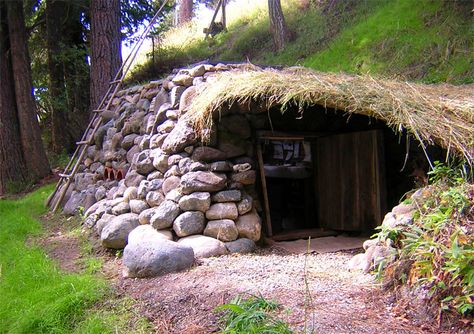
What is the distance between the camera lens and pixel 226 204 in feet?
17.8

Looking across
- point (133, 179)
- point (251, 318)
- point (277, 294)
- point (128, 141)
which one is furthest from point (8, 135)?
point (251, 318)

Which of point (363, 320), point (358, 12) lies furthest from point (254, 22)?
point (363, 320)

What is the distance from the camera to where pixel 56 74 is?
1193 centimetres

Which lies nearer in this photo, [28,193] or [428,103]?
[428,103]

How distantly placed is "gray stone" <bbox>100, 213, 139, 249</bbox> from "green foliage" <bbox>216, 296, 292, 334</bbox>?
7.78 feet

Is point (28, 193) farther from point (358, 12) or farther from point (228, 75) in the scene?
point (358, 12)

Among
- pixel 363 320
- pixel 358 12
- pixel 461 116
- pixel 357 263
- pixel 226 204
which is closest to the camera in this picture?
pixel 363 320

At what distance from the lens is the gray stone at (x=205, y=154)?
5.58 metres

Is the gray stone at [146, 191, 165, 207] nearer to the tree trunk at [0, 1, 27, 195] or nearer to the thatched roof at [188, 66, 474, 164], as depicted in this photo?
the thatched roof at [188, 66, 474, 164]

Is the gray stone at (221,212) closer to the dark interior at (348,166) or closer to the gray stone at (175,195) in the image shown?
the gray stone at (175,195)

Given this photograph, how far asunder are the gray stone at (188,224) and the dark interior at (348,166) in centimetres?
133

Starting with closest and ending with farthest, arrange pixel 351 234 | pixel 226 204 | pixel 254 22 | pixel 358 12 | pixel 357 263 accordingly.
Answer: pixel 357 263 < pixel 226 204 < pixel 351 234 < pixel 358 12 < pixel 254 22

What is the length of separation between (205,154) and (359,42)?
6.25m

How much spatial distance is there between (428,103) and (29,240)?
5.47 m
